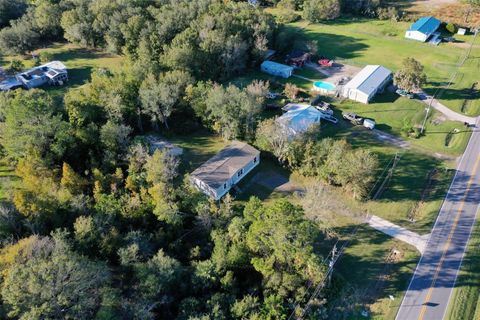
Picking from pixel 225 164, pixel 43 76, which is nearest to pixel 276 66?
pixel 225 164

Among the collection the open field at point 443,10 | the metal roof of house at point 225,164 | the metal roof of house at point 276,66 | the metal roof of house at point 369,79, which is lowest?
the metal roof of house at point 225,164

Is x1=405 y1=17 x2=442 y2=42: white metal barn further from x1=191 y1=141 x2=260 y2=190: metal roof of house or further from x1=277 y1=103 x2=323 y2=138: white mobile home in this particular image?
x1=191 y1=141 x2=260 y2=190: metal roof of house

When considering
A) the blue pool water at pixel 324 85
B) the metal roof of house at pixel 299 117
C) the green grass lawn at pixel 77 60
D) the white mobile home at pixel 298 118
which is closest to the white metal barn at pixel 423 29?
the blue pool water at pixel 324 85

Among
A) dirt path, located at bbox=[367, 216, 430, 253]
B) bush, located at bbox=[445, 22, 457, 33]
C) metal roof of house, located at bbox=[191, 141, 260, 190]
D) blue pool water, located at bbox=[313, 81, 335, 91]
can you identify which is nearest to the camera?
dirt path, located at bbox=[367, 216, 430, 253]

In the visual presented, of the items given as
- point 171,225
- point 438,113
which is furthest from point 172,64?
point 438,113

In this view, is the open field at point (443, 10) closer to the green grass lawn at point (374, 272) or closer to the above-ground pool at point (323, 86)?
the above-ground pool at point (323, 86)

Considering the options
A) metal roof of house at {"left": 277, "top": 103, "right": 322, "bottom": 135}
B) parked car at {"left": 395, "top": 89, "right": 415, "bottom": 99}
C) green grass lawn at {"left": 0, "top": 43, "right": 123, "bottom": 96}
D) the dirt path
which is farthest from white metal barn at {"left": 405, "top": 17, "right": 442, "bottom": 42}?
green grass lawn at {"left": 0, "top": 43, "right": 123, "bottom": 96}

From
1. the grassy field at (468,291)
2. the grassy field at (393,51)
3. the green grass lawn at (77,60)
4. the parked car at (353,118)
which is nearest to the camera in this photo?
the grassy field at (468,291)

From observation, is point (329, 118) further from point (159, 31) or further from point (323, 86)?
point (159, 31)
